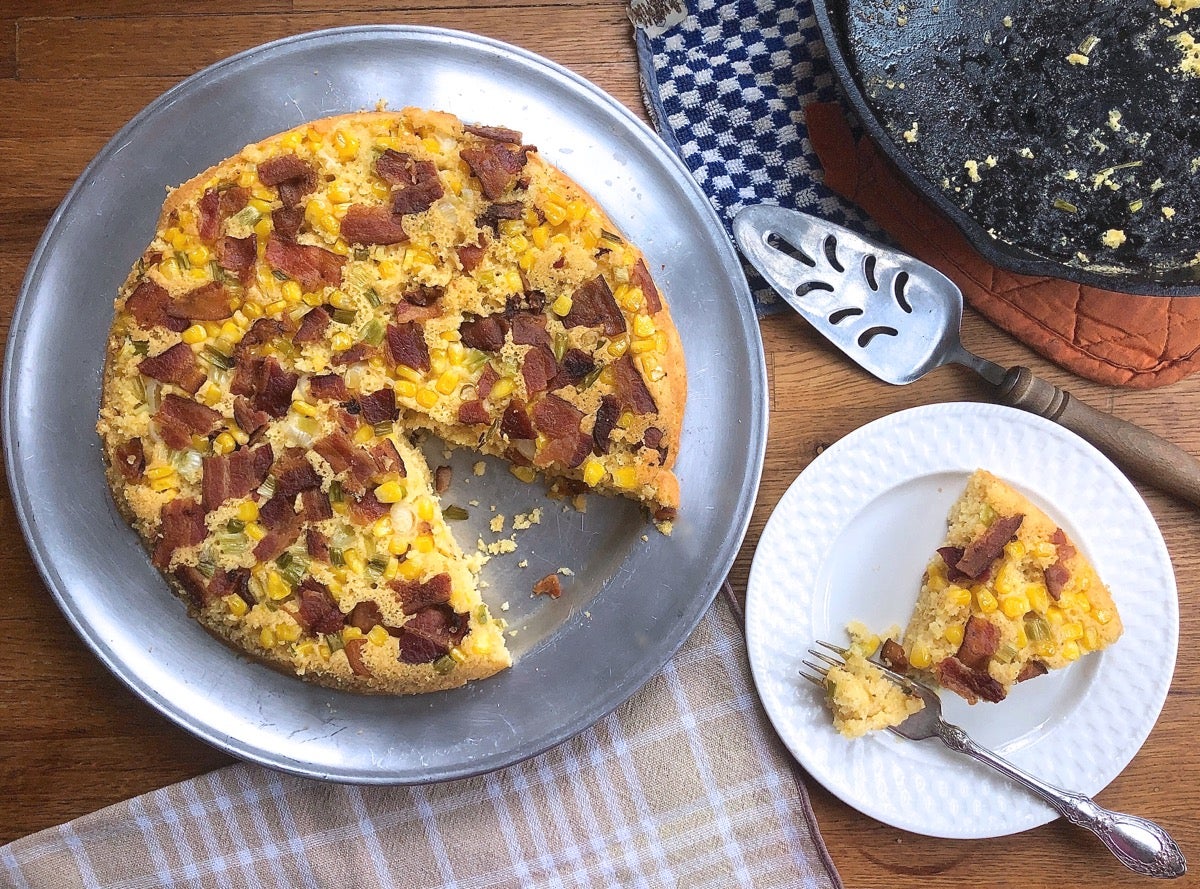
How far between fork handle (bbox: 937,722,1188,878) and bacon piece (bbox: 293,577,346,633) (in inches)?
67.0

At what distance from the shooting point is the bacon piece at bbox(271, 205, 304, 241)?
2.38 metres

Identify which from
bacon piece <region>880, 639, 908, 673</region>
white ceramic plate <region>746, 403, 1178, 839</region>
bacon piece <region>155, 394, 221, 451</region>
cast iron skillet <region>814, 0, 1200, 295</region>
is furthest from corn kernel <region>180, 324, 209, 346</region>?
bacon piece <region>880, 639, 908, 673</region>

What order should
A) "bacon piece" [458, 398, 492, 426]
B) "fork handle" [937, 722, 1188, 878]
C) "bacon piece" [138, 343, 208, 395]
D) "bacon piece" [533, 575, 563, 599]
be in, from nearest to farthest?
1. "bacon piece" [138, 343, 208, 395]
2. "bacon piece" [458, 398, 492, 426]
3. "fork handle" [937, 722, 1188, 878]
4. "bacon piece" [533, 575, 563, 599]

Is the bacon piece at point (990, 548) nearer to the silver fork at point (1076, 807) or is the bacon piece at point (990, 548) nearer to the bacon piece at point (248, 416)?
the silver fork at point (1076, 807)

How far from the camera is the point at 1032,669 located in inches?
99.3

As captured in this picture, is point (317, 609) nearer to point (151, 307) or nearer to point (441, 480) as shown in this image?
point (441, 480)

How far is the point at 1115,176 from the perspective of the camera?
2639mm

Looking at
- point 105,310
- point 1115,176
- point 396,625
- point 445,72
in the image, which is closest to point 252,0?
point 445,72

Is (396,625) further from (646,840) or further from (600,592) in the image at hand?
(646,840)

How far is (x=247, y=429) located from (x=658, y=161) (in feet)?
4.50

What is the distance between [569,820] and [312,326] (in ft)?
5.36

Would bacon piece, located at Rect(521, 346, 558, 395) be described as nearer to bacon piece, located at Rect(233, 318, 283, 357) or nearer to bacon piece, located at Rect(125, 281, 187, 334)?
bacon piece, located at Rect(233, 318, 283, 357)

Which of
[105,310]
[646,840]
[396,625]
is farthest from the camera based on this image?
[646,840]

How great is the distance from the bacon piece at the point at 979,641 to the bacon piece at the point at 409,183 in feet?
6.13
